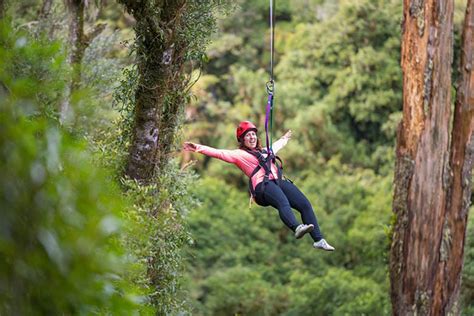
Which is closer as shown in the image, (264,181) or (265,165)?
(264,181)

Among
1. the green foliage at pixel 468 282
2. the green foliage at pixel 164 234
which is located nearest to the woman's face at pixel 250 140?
the green foliage at pixel 164 234

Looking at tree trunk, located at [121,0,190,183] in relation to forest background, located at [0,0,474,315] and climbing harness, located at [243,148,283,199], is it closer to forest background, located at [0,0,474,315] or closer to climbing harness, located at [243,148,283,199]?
forest background, located at [0,0,474,315]

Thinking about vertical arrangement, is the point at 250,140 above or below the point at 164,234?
above

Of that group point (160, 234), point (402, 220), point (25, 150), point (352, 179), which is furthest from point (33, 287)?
point (352, 179)

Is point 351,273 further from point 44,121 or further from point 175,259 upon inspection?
point 44,121

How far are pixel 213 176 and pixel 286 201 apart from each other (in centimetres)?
Result: 1588

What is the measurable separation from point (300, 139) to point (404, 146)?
40.4 ft

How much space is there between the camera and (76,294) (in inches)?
114

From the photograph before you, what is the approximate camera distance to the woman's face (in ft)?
28.5

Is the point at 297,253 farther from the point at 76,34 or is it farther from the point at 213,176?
the point at 76,34

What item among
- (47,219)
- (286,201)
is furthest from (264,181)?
(47,219)

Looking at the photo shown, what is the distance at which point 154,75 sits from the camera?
28.4ft

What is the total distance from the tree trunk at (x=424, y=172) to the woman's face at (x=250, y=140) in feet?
10.4

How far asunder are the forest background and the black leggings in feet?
3.28
